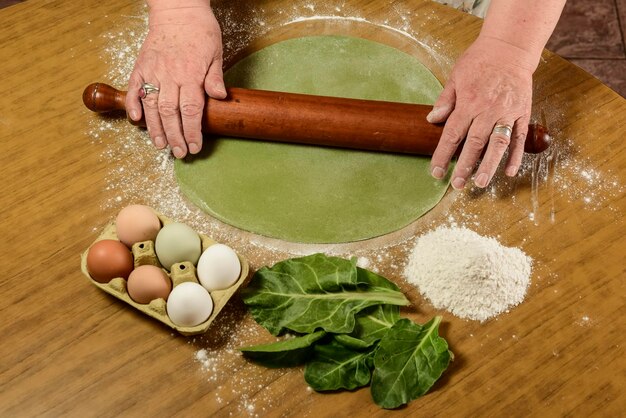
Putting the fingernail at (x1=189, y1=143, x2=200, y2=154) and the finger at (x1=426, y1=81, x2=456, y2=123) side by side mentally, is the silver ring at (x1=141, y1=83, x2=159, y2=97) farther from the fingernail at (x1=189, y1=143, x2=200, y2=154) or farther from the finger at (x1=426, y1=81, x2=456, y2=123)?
the finger at (x1=426, y1=81, x2=456, y2=123)

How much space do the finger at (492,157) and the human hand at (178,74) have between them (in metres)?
0.53

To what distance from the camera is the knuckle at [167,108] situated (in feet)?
4.33

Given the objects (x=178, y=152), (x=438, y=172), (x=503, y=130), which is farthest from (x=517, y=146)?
(x=178, y=152)

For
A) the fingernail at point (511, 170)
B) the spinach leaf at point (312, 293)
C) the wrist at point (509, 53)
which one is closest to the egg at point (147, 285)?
the spinach leaf at point (312, 293)

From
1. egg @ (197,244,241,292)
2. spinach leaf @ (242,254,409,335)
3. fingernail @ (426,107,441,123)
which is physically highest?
fingernail @ (426,107,441,123)

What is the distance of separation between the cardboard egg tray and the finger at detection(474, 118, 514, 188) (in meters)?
0.49

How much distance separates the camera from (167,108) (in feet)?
4.33

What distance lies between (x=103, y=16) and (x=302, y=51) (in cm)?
46

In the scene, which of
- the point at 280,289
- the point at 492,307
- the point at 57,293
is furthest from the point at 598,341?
the point at 57,293

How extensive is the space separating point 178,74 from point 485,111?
2.05ft

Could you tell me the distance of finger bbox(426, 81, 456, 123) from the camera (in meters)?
1.30

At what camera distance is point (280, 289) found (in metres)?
1.15

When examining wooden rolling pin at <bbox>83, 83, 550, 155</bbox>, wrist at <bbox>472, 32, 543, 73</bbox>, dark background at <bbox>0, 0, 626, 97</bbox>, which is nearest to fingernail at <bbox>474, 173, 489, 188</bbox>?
wooden rolling pin at <bbox>83, 83, 550, 155</bbox>

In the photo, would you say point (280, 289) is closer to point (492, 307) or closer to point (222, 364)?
point (222, 364)
